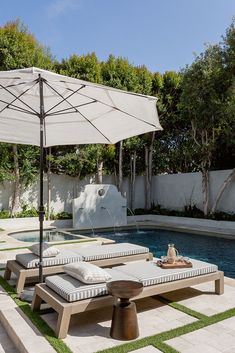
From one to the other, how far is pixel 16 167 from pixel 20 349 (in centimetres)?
1259

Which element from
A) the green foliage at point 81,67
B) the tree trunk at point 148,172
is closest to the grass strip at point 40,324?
the green foliage at point 81,67

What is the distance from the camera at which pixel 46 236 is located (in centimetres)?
1248

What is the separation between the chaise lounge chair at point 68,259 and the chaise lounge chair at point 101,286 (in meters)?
0.79

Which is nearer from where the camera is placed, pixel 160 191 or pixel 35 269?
pixel 35 269

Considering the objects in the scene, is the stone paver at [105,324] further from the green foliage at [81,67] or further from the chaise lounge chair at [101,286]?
the green foliage at [81,67]

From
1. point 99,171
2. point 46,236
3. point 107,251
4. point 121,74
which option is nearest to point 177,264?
point 107,251

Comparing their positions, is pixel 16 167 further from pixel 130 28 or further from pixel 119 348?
pixel 119 348

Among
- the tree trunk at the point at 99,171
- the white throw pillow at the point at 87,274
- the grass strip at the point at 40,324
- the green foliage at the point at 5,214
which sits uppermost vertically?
the tree trunk at the point at 99,171

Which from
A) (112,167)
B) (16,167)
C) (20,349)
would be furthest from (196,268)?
(112,167)

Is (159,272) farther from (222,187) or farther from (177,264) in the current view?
(222,187)

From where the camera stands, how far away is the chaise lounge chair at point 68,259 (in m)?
Result: 5.06

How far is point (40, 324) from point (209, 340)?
192cm

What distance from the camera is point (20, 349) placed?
3379mm

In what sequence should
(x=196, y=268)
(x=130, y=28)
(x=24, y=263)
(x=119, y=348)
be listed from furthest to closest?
(x=130, y=28), (x=24, y=263), (x=196, y=268), (x=119, y=348)
